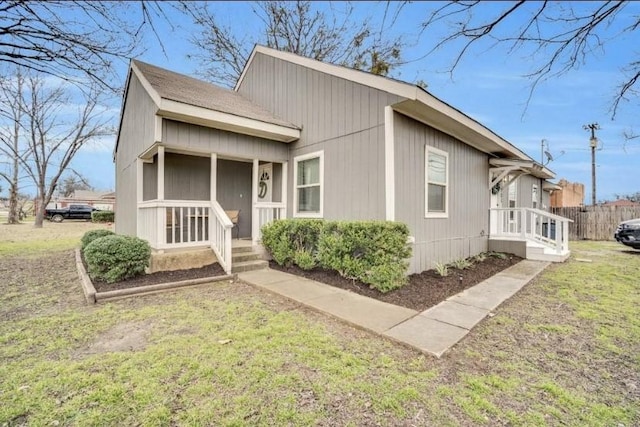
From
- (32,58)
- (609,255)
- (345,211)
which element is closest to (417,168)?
(345,211)

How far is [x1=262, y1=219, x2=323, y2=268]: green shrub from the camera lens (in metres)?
6.28

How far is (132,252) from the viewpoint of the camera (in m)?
5.40

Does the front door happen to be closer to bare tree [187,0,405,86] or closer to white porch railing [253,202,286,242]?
white porch railing [253,202,286,242]

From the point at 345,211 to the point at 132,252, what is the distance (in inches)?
164

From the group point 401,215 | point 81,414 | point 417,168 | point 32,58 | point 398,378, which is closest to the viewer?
point 81,414

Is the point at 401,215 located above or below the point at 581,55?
below

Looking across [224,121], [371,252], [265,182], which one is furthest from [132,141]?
[371,252]

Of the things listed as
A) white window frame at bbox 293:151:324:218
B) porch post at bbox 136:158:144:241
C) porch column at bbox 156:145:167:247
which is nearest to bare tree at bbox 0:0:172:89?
porch column at bbox 156:145:167:247

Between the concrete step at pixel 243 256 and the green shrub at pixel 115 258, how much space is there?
1.72 meters

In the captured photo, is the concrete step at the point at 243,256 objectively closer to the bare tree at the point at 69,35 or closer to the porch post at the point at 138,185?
the porch post at the point at 138,185

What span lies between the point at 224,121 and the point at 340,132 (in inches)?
98.1

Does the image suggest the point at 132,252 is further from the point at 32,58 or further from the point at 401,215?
the point at 401,215

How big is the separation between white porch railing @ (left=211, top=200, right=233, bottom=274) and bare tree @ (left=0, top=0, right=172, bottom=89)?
301cm

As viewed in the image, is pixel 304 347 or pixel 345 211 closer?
pixel 304 347
